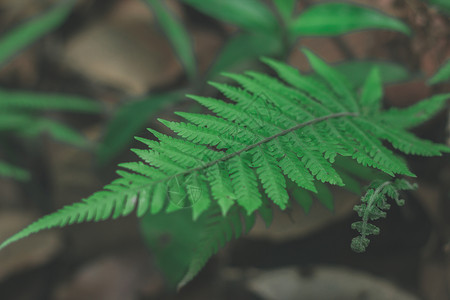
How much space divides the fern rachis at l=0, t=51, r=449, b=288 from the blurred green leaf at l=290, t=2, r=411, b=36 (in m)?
0.39

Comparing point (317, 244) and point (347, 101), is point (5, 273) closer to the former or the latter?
point (317, 244)

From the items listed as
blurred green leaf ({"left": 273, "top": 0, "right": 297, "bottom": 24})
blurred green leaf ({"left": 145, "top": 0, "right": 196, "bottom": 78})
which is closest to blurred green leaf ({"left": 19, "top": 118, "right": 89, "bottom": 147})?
blurred green leaf ({"left": 145, "top": 0, "right": 196, "bottom": 78})

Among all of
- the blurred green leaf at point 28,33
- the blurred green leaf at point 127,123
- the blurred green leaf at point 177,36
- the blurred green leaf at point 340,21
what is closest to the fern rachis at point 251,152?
the blurred green leaf at point 340,21

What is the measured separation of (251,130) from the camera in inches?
31.4

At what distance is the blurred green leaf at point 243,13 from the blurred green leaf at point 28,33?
0.84 meters

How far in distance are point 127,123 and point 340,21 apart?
842mm

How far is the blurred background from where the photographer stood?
1313mm

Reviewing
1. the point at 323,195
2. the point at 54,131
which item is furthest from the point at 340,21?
the point at 54,131

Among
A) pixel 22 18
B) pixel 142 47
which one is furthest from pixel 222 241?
pixel 22 18

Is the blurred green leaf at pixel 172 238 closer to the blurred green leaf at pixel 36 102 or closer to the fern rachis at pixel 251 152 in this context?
the fern rachis at pixel 251 152

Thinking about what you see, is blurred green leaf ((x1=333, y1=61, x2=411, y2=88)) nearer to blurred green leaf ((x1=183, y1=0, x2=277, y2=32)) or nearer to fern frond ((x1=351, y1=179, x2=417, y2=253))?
blurred green leaf ((x1=183, y1=0, x2=277, y2=32))

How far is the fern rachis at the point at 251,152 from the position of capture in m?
0.69

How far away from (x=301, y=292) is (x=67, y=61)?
1785 millimetres

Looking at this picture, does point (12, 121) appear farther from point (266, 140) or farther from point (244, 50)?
point (266, 140)
